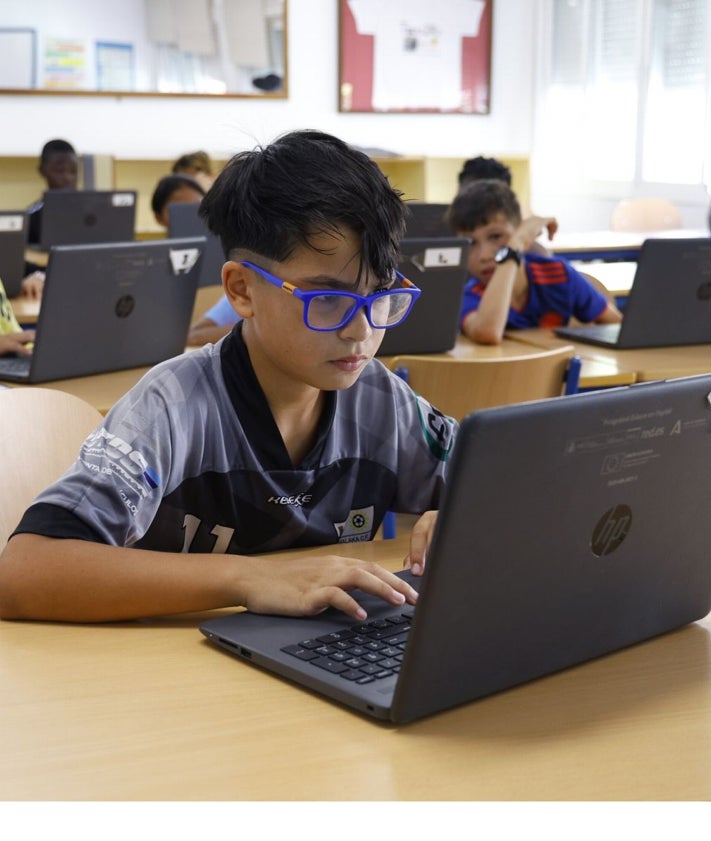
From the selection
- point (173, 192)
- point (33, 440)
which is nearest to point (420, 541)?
point (33, 440)

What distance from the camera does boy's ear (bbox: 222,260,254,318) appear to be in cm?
129

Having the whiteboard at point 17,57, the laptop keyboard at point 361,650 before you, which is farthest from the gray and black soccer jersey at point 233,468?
the whiteboard at point 17,57

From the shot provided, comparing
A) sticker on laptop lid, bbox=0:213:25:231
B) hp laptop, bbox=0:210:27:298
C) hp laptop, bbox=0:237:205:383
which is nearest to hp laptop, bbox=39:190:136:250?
hp laptop, bbox=0:210:27:298

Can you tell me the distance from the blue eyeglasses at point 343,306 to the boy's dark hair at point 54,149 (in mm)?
5351

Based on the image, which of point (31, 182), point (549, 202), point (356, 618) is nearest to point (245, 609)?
point (356, 618)

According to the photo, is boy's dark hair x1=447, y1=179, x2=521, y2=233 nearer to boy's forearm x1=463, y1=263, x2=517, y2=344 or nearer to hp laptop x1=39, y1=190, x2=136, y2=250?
boy's forearm x1=463, y1=263, x2=517, y2=344

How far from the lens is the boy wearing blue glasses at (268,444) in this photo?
1.08 m

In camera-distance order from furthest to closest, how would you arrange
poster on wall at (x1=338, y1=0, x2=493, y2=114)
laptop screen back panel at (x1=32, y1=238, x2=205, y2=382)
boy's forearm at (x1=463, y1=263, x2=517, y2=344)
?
poster on wall at (x1=338, y1=0, x2=493, y2=114), boy's forearm at (x1=463, y1=263, x2=517, y2=344), laptop screen back panel at (x1=32, y1=238, x2=205, y2=382)

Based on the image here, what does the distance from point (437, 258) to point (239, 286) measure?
145cm

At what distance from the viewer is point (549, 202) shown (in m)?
8.20

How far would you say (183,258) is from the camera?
2.54 meters

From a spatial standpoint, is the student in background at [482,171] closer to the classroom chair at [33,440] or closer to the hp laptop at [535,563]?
the classroom chair at [33,440]

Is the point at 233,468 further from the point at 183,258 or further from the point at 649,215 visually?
the point at 649,215

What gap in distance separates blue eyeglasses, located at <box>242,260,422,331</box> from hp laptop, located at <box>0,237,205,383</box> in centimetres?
121
